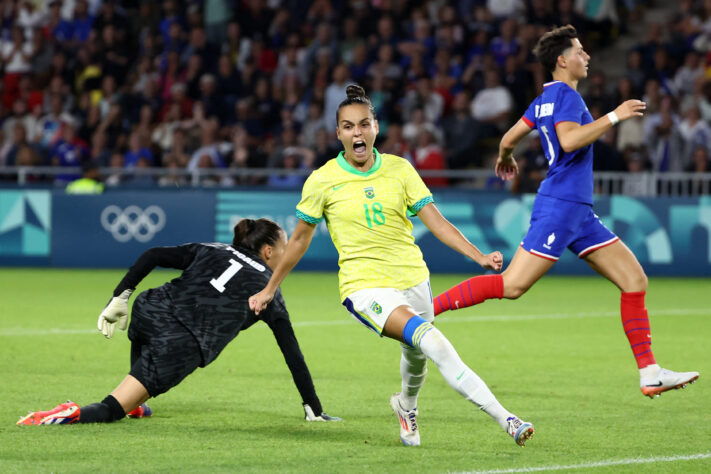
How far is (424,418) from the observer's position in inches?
286

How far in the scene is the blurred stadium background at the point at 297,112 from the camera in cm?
1931

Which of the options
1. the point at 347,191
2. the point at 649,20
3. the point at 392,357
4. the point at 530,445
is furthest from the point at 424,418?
the point at 649,20

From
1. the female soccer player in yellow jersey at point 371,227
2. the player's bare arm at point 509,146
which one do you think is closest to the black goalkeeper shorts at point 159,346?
the female soccer player in yellow jersey at point 371,227

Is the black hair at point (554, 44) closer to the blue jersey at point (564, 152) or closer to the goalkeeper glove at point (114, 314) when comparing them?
the blue jersey at point (564, 152)

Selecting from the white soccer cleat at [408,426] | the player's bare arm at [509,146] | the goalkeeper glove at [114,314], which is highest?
the player's bare arm at [509,146]

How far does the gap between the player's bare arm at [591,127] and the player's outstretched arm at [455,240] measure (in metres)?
1.19

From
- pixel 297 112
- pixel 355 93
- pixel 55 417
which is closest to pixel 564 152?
pixel 355 93

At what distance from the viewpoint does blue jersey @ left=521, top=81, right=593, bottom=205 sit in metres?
7.18

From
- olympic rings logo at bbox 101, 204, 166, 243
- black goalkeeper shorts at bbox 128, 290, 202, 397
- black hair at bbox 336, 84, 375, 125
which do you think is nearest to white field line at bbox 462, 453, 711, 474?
black hair at bbox 336, 84, 375, 125

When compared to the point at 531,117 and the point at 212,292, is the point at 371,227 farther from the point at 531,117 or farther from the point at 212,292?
the point at 531,117

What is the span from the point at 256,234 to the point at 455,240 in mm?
1741

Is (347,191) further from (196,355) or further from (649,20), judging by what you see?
(649,20)

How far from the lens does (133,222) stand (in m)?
19.9

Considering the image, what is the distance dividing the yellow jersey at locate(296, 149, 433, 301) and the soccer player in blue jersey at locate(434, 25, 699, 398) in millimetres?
1120
